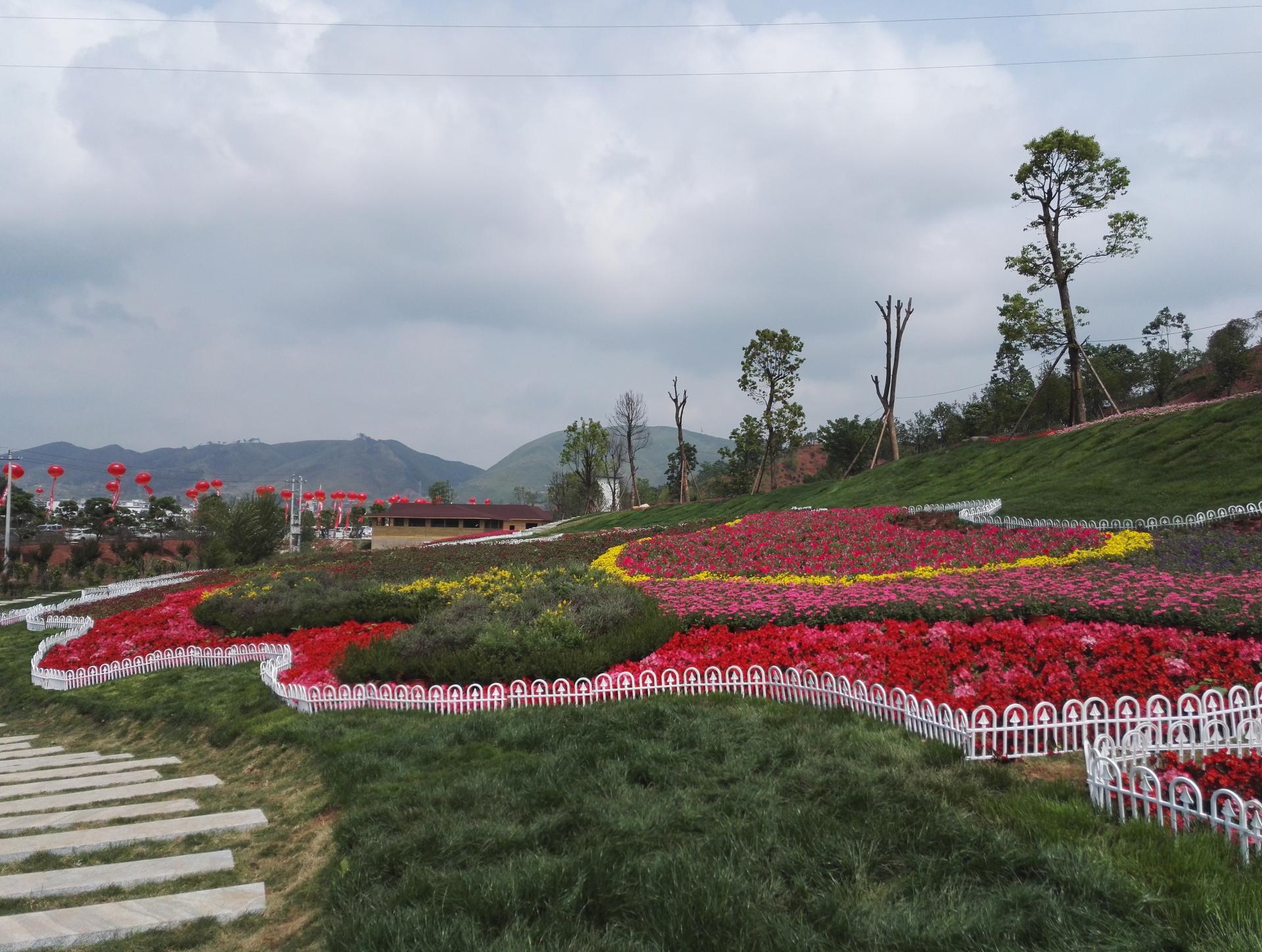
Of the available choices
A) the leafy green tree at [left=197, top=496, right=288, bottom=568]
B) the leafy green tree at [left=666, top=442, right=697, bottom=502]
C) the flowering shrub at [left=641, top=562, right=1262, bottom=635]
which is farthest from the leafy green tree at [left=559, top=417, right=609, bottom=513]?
the flowering shrub at [left=641, top=562, right=1262, bottom=635]

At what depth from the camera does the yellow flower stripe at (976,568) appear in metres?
13.0

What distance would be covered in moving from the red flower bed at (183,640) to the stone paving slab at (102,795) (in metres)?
2.42

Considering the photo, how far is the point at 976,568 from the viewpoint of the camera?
13.6m

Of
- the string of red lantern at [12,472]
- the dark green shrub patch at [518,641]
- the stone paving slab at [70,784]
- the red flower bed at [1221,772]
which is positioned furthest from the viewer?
the string of red lantern at [12,472]

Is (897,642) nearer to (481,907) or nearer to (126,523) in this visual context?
(481,907)

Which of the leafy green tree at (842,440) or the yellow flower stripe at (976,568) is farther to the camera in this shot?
the leafy green tree at (842,440)

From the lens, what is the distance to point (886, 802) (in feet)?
13.8

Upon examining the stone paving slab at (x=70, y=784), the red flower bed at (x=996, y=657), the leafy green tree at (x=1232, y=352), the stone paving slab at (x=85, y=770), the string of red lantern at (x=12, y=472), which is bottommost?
the stone paving slab at (x=85, y=770)

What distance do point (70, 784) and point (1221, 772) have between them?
8.55 meters

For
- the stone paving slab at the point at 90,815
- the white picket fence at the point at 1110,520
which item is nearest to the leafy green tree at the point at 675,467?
the white picket fence at the point at 1110,520

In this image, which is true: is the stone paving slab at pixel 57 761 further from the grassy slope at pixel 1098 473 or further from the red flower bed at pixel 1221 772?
the grassy slope at pixel 1098 473

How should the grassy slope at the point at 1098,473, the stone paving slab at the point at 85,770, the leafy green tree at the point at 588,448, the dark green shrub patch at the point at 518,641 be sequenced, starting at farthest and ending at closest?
1. the leafy green tree at the point at 588,448
2. the grassy slope at the point at 1098,473
3. the dark green shrub patch at the point at 518,641
4. the stone paving slab at the point at 85,770

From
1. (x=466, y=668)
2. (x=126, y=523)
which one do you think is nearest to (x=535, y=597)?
(x=466, y=668)

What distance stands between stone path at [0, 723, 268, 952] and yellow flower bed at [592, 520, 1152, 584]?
9.27m
